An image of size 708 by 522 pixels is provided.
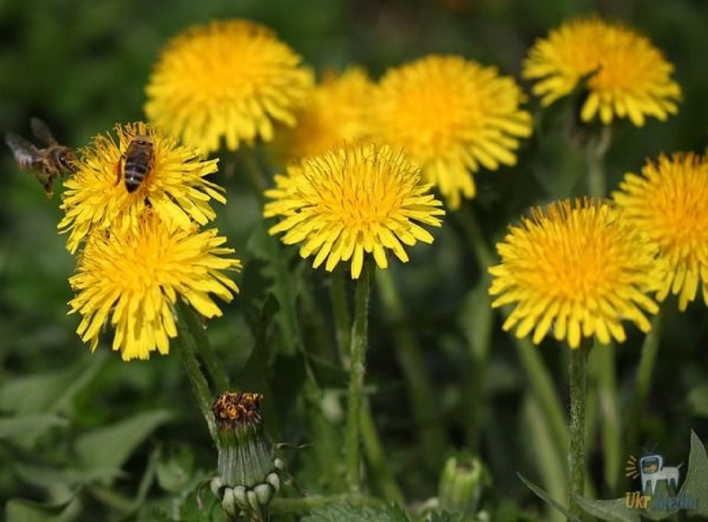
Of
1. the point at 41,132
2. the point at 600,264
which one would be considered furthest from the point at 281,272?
the point at 600,264

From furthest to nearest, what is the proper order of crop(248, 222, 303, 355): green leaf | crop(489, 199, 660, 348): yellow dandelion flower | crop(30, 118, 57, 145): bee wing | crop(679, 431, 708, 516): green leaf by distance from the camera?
1. crop(30, 118, 57, 145): bee wing
2. crop(248, 222, 303, 355): green leaf
3. crop(679, 431, 708, 516): green leaf
4. crop(489, 199, 660, 348): yellow dandelion flower

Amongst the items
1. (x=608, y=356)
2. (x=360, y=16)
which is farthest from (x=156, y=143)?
(x=360, y=16)

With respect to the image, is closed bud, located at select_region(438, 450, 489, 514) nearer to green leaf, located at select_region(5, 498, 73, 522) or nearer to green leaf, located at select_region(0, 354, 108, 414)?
green leaf, located at select_region(5, 498, 73, 522)

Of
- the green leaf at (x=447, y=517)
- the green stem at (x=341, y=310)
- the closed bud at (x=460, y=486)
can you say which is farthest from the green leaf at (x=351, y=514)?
the green stem at (x=341, y=310)

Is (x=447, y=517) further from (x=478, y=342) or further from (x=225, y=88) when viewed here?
(x=225, y=88)

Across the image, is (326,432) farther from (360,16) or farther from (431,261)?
(360,16)

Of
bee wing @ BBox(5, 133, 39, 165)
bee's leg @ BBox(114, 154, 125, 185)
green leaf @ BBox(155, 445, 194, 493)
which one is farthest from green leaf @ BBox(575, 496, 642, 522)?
bee wing @ BBox(5, 133, 39, 165)

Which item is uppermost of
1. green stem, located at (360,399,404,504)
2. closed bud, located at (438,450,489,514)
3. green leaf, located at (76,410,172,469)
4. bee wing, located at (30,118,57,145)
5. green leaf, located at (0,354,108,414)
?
bee wing, located at (30,118,57,145)
